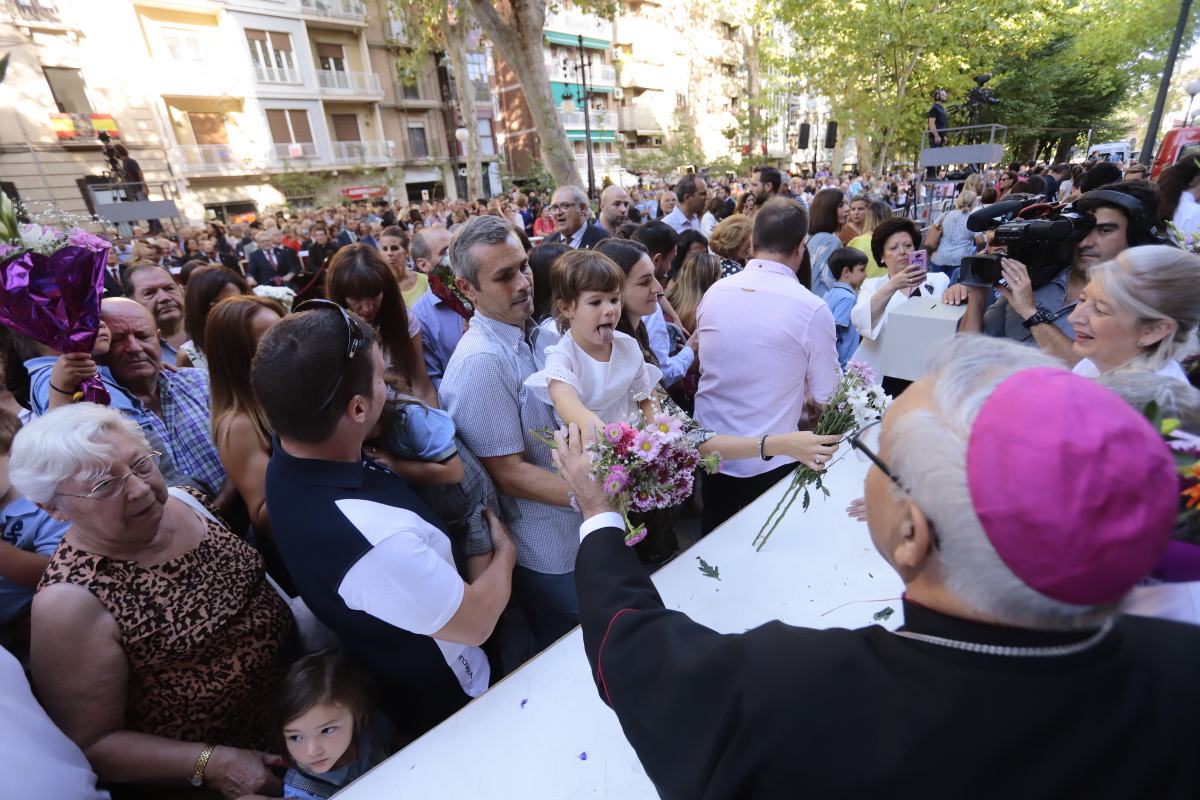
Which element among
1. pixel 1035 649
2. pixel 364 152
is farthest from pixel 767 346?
pixel 364 152

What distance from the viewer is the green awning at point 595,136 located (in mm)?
34844

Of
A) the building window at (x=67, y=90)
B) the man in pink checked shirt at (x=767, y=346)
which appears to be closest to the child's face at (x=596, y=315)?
the man in pink checked shirt at (x=767, y=346)

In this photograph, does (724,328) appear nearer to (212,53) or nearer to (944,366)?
(944,366)

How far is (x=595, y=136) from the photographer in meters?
35.9

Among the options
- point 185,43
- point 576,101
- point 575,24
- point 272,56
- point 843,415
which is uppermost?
point 575,24

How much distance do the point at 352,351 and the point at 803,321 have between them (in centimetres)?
188

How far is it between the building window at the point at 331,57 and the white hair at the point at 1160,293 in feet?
105

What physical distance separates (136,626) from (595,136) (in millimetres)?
38595

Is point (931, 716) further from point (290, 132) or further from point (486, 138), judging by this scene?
point (486, 138)

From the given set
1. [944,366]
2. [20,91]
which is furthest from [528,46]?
[20,91]

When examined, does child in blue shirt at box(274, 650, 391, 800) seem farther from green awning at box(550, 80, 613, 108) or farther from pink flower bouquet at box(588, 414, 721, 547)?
green awning at box(550, 80, 613, 108)

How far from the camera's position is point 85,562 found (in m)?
1.55

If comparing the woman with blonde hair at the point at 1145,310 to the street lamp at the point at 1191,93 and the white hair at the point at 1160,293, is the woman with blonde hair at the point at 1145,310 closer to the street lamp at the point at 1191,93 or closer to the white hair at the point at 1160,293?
the white hair at the point at 1160,293

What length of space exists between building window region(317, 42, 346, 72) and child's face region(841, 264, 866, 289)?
30.0m
